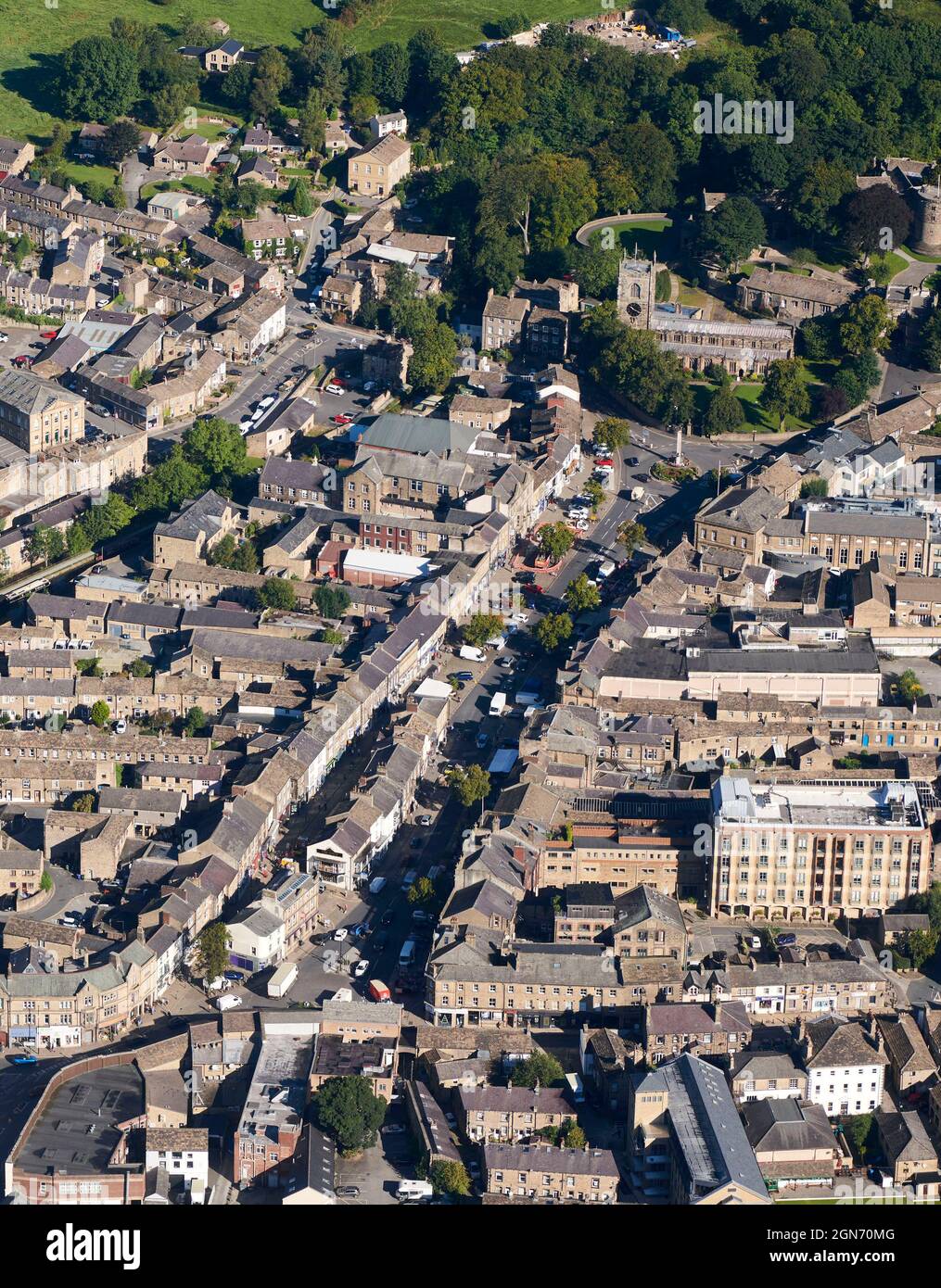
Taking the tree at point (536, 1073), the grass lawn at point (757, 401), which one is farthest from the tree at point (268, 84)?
the tree at point (536, 1073)

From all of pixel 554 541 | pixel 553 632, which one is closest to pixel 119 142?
pixel 554 541

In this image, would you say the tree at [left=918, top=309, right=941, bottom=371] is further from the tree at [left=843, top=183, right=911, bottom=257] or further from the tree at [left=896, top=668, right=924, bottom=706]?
the tree at [left=896, top=668, right=924, bottom=706]

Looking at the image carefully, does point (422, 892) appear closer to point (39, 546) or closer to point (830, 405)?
point (39, 546)

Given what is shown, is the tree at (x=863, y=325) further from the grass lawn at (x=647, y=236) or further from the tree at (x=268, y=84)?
the tree at (x=268, y=84)

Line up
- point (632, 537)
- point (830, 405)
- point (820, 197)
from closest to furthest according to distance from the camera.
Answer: point (632, 537) < point (830, 405) < point (820, 197)

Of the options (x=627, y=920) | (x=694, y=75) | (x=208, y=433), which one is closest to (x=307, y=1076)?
(x=627, y=920)

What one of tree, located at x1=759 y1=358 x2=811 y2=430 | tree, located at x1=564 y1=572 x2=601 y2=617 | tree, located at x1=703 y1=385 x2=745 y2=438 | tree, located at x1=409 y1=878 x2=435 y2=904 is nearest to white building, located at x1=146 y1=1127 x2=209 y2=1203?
tree, located at x1=409 y1=878 x2=435 y2=904

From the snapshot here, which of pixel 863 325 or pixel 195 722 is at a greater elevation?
pixel 863 325
